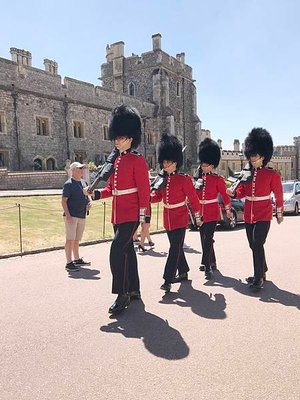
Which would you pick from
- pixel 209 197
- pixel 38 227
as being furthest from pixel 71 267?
pixel 38 227

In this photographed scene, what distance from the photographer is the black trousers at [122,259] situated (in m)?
4.55

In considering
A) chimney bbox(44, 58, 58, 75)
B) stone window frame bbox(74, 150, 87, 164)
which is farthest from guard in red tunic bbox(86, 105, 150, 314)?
chimney bbox(44, 58, 58, 75)

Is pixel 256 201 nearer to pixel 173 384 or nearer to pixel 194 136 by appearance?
pixel 173 384

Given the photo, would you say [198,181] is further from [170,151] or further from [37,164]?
[37,164]

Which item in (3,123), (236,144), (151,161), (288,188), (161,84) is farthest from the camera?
(236,144)

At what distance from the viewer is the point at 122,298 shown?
4473mm

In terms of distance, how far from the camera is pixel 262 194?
18.2 feet

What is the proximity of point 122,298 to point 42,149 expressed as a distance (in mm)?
25893

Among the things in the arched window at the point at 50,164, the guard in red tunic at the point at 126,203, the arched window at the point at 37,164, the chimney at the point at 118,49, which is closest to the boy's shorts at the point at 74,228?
the guard in red tunic at the point at 126,203

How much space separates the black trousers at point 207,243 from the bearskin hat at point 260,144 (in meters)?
1.37

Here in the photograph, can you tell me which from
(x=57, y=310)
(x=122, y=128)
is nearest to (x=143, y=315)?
(x=57, y=310)

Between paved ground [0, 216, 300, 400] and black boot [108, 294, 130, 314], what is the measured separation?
0.09 metres

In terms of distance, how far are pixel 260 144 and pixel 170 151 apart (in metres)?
1.50

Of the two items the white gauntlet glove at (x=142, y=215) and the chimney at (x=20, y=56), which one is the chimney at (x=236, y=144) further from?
the white gauntlet glove at (x=142, y=215)
